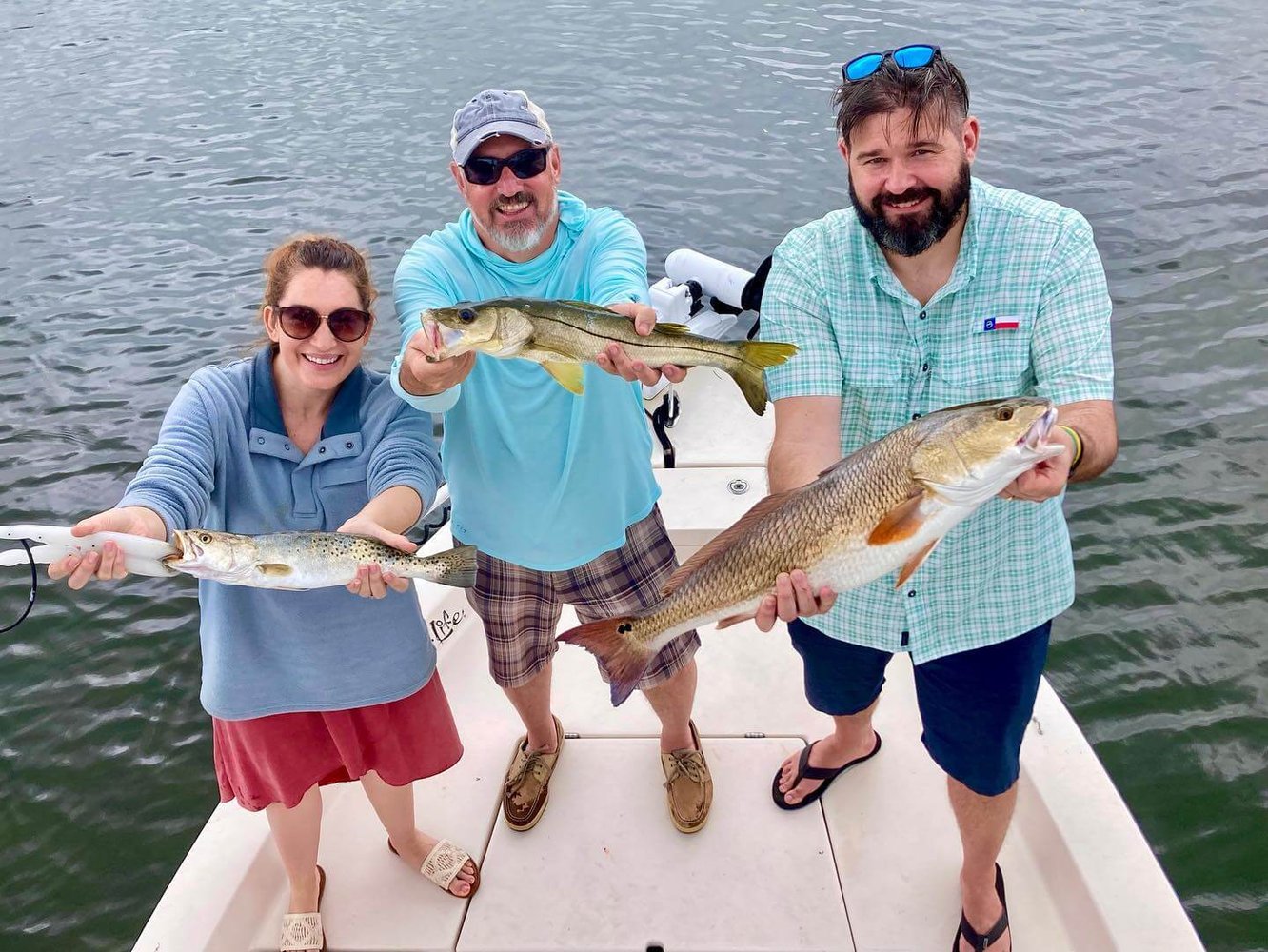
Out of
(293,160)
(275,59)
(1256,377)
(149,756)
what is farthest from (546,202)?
(275,59)

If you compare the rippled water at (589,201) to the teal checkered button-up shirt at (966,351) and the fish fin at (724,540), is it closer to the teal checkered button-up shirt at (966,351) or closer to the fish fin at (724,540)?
the teal checkered button-up shirt at (966,351)

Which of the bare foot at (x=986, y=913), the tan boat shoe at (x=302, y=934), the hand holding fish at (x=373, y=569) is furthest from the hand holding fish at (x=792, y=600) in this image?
the tan boat shoe at (x=302, y=934)

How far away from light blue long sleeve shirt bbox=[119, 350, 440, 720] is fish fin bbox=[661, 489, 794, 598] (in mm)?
866

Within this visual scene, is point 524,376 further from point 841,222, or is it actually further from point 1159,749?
point 1159,749

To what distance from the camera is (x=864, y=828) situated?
3758 millimetres

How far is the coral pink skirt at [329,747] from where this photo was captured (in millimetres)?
3039

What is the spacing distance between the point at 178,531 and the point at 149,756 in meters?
3.98

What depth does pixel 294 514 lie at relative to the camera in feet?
9.88

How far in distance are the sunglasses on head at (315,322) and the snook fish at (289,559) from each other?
25.3 inches

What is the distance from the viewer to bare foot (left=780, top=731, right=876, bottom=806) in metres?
3.85

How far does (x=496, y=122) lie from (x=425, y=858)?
2.80 metres

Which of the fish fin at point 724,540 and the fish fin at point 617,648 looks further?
the fish fin at point 617,648

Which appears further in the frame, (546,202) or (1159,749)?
(1159,749)

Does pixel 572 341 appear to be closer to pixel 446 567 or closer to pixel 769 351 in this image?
pixel 769 351
